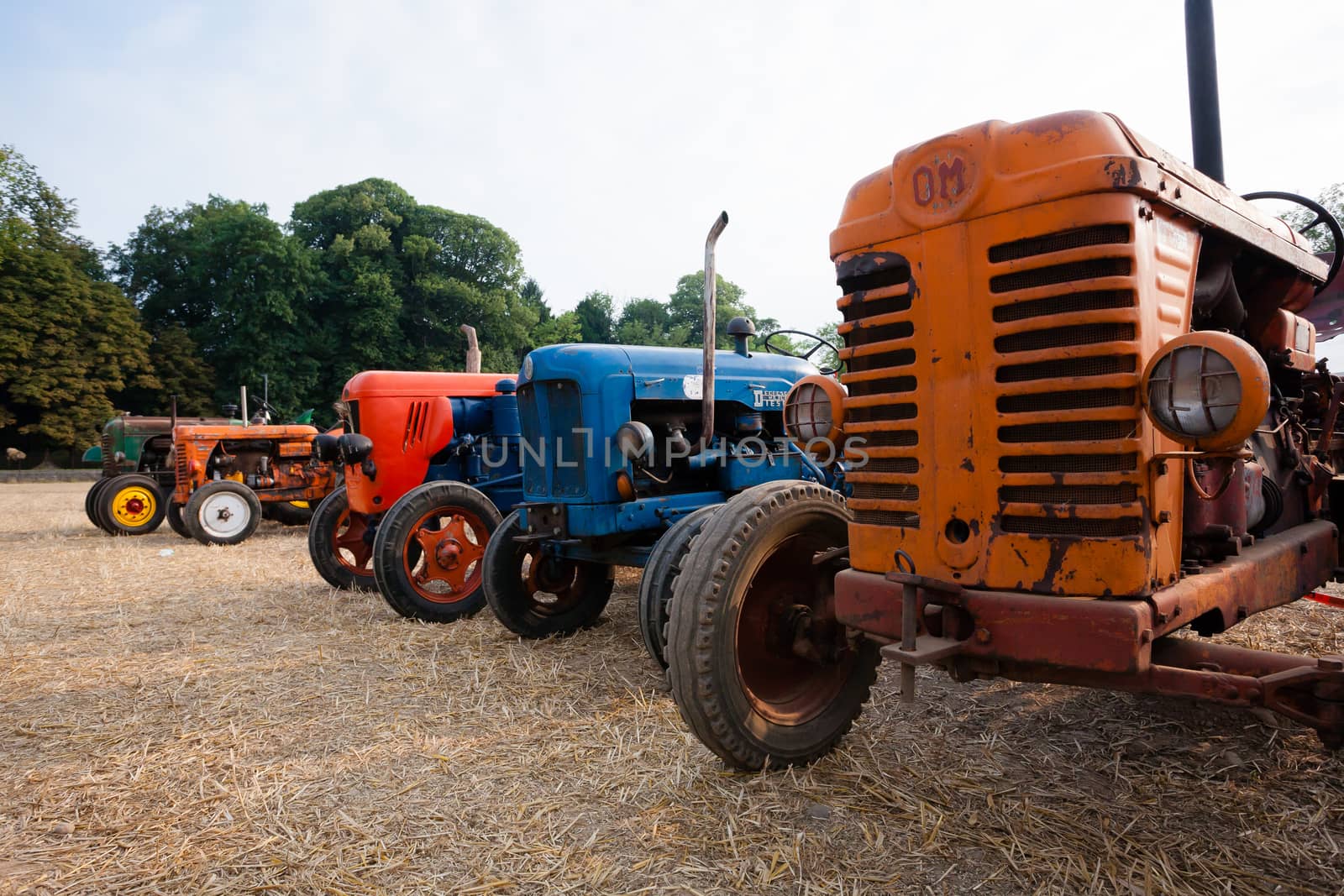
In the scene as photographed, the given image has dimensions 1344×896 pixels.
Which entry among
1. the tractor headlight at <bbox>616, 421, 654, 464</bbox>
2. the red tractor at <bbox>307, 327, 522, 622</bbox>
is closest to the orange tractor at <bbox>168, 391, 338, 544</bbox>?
the red tractor at <bbox>307, 327, 522, 622</bbox>

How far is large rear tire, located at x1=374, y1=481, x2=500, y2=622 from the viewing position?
16.7ft

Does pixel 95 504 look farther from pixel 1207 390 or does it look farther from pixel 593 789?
pixel 1207 390

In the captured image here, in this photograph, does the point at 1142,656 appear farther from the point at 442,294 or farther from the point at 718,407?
the point at 442,294

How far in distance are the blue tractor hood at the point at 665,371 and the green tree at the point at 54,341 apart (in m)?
32.3

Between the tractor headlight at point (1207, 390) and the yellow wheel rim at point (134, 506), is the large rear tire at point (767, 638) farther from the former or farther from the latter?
the yellow wheel rim at point (134, 506)

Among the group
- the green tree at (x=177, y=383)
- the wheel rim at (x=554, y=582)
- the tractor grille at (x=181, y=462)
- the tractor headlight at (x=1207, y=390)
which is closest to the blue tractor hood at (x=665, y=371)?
the wheel rim at (x=554, y=582)

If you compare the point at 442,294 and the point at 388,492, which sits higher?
the point at 442,294

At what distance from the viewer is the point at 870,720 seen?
307 cm

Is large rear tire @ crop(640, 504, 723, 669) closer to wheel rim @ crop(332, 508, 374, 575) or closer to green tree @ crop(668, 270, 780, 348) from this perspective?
wheel rim @ crop(332, 508, 374, 575)

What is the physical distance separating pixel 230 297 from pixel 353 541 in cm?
3129

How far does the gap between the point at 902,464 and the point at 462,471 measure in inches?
200

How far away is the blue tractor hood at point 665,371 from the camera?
4.49 m

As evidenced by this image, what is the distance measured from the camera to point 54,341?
1177 inches

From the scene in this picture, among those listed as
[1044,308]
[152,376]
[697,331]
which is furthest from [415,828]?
[697,331]
